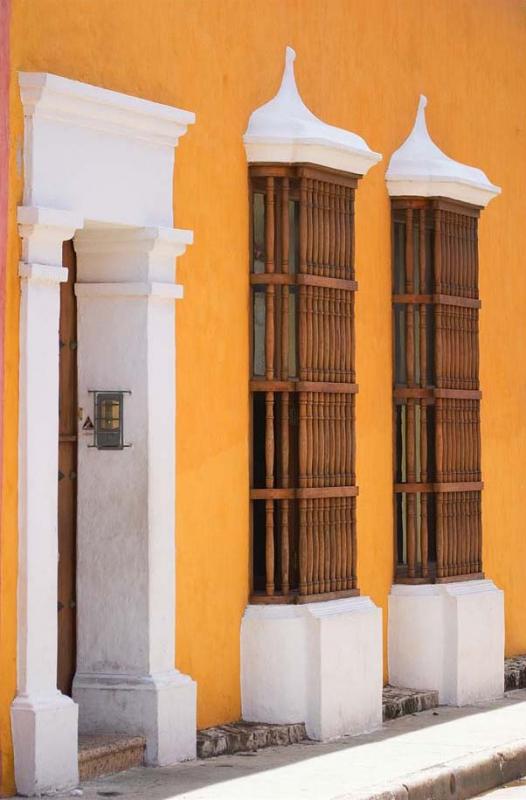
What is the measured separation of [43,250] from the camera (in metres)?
8.70

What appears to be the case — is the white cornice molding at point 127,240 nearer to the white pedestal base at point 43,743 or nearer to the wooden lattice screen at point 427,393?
the white pedestal base at point 43,743

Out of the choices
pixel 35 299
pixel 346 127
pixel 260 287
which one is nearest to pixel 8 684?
pixel 35 299

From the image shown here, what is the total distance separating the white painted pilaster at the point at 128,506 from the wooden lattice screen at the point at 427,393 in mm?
2947

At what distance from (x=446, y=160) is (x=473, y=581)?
2.72 metres

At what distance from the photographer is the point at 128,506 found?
9531mm

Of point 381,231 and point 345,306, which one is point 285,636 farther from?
point 381,231

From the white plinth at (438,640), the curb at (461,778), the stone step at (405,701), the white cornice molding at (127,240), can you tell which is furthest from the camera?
the white plinth at (438,640)

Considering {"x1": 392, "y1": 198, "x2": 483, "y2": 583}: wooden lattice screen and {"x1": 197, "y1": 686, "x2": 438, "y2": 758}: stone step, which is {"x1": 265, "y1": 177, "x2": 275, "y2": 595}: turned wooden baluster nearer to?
→ {"x1": 197, "y1": 686, "x2": 438, "y2": 758}: stone step

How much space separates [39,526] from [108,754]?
1.19 metres

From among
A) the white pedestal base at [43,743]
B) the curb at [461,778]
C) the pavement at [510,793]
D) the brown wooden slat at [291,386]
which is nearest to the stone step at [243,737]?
the curb at [461,778]

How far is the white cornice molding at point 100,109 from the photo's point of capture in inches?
340

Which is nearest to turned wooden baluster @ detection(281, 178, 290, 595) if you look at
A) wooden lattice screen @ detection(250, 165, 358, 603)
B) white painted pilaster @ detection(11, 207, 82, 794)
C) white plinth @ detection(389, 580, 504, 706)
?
wooden lattice screen @ detection(250, 165, 358, 603)

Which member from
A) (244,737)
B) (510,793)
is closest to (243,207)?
(244,737)

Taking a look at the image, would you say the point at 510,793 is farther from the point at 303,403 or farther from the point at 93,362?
the point at 93,362
